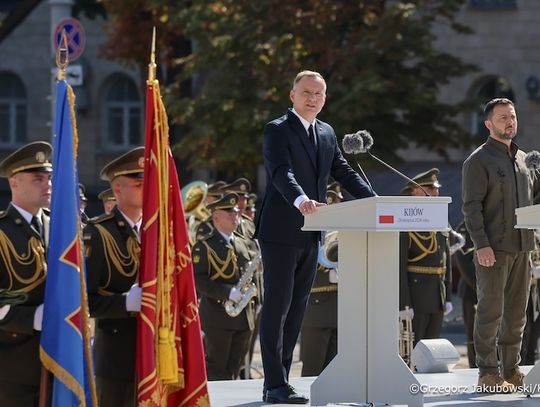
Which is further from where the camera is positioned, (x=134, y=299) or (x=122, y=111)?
(x=122, y=111)

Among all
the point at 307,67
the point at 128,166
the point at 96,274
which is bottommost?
the point at 96,274

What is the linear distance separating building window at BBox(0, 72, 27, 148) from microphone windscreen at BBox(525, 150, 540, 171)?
30796mm

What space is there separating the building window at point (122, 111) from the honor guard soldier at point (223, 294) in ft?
85.2

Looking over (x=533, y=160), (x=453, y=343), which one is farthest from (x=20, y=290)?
(x=453, y=343)

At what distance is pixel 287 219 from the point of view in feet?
29.7

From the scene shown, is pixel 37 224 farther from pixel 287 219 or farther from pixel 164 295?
pixel 287 219

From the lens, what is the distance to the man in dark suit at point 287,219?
8.99 meters

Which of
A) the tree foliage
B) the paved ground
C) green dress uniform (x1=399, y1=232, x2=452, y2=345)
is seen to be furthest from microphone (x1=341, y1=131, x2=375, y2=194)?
the tree foliage

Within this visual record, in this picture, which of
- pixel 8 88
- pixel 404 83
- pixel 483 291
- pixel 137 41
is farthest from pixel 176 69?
pixel 483 291

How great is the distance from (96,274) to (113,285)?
0.33 ft

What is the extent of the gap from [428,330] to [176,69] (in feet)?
55.2

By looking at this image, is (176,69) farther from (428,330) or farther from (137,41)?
(428,330)

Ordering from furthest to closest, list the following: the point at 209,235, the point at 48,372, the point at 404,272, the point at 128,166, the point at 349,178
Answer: the point at 404,272, the point at 209,235, the point at 349,178, the point at 128,166, the point at 48,372

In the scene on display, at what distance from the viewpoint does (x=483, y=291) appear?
990 centimetres
